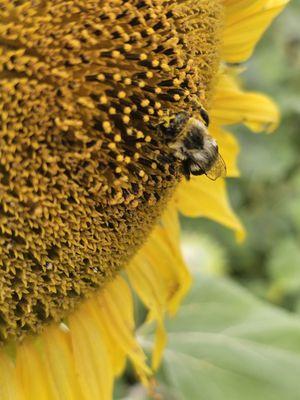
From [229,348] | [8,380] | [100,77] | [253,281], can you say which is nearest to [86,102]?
[100,77]

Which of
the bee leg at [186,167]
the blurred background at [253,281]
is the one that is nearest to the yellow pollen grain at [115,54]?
the bee leg at [186,167]

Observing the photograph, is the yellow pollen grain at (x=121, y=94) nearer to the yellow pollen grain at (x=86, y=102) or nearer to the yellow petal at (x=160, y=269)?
the yellow pollen grain at (x=86, y=102)

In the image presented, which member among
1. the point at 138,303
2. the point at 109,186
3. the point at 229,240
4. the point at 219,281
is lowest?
the point at 229,240

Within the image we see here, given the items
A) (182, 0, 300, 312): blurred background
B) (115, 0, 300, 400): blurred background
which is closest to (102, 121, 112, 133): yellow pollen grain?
(115, 0, 300, 400): blurred background

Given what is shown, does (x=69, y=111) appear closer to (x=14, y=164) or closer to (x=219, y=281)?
(x=14, y=164)

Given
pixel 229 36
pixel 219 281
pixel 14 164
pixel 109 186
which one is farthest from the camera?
pixel 219 281

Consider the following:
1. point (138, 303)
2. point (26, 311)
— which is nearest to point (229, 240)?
point (138, 303)
